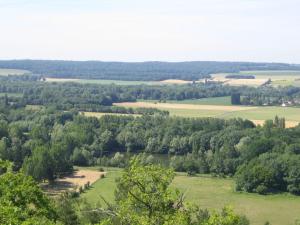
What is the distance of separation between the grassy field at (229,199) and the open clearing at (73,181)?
183 cm

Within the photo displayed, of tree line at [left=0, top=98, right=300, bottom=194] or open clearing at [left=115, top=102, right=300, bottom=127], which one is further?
open clearing at [left=115, top=102, right=300, bottom=127]

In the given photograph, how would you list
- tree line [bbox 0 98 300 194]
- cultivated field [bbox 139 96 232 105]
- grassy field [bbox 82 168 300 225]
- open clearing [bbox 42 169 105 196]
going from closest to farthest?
grassy field [bbox 82 168 300 225], open clearing [bbox 42 169 105 196], tree line [bbox 0 98 300 194], cultivated field [bbox 139 96 232 105]

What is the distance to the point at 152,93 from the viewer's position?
189875 millimetres

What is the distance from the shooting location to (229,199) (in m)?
63.1

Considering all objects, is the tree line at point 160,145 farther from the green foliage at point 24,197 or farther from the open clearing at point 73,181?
the green foliage at point 24,197

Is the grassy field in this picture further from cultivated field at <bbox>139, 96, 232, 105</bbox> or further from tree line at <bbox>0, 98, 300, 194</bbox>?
cultivated field at <bbox>139, 96, 232, 105</bbox>

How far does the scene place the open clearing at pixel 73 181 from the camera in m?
66.8

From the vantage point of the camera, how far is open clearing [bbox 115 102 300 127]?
133 meters

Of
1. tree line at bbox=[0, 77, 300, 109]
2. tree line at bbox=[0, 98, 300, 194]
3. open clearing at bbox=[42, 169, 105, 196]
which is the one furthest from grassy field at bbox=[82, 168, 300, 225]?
tree line at bbox=[0, 77, 300, 109]

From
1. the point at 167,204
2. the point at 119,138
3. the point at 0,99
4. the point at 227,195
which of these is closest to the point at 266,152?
the point at 227,195

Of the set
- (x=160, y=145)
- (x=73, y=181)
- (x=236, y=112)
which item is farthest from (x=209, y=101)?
(x=73, y=181)

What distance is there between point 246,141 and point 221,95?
10365 centimetres

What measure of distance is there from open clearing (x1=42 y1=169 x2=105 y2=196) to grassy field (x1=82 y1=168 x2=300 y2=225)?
5.99 feet

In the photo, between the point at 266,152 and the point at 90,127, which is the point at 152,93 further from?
the point at 266,152
